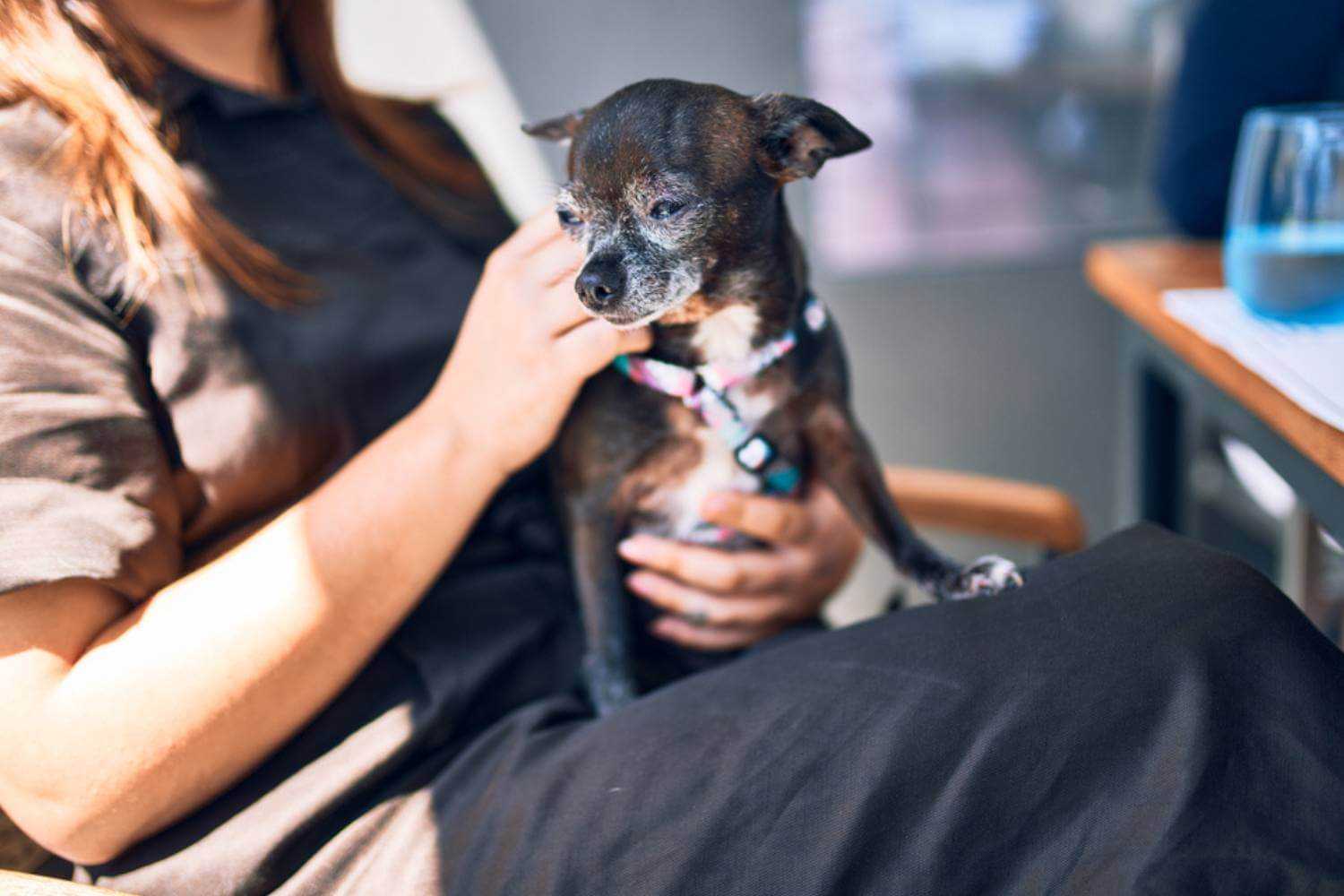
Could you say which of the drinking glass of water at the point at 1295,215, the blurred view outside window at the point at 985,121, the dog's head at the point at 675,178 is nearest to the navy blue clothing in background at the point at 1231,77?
the drinking glass of water at the point at 1295,215

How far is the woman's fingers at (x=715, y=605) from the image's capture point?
1079 millimetres

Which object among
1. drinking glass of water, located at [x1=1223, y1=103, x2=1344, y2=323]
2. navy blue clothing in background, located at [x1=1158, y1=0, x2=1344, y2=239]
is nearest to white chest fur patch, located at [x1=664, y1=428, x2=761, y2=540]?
drinking glass of water, located at [x1=1223, y1=103, x2=1344, y2=323]

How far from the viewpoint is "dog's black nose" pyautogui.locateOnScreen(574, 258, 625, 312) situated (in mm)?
827

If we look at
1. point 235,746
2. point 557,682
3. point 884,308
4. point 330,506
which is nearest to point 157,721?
point 235,746

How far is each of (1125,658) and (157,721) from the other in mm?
680

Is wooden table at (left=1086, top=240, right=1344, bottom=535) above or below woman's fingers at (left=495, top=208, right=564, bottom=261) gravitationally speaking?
below

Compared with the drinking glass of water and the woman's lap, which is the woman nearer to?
the woman's lap

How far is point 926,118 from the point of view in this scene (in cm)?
204

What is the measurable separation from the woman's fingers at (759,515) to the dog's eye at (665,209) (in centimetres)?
30

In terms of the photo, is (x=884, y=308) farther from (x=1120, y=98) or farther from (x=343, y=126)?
(x=343, y=126)

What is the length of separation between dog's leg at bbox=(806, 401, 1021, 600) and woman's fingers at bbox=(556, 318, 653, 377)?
27 centimetres

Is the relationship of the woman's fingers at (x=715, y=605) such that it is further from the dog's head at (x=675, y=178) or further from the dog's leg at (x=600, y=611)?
the dog's head at (x=675, y=178)

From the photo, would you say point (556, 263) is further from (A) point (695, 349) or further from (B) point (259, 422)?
(B) point (259, 422)

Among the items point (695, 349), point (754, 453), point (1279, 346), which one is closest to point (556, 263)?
point (695, 349)
